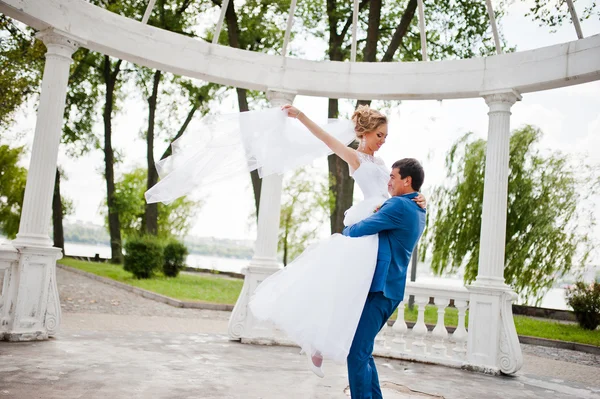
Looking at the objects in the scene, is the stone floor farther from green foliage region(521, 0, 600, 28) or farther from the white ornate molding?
green foliage region(521, 0, 600, 28)

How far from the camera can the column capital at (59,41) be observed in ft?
23.2

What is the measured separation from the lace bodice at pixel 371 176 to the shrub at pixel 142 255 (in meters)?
16.4

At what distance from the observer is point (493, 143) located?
26.3 feet

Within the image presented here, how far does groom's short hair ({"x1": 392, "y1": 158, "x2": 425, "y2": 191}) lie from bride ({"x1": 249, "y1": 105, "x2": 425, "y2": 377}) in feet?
0.37

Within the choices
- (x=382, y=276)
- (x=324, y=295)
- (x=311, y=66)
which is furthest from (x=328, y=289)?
(x=311, y=66)

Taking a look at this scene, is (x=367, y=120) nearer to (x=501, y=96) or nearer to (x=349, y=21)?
(x=501, y=96)

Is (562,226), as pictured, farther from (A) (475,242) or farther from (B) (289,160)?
(B) (289,160)

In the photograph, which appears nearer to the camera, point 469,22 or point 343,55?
point 469,22

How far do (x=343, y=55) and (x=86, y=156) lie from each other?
56.0ft

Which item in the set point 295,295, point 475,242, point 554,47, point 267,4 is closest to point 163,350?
point 295,295

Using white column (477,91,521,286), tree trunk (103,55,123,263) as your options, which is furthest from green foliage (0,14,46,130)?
white column (477,91,521,286)

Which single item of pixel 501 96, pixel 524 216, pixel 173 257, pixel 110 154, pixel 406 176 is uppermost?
pixel 110 154

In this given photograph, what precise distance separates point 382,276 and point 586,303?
53.6ft

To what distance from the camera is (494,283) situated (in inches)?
305
